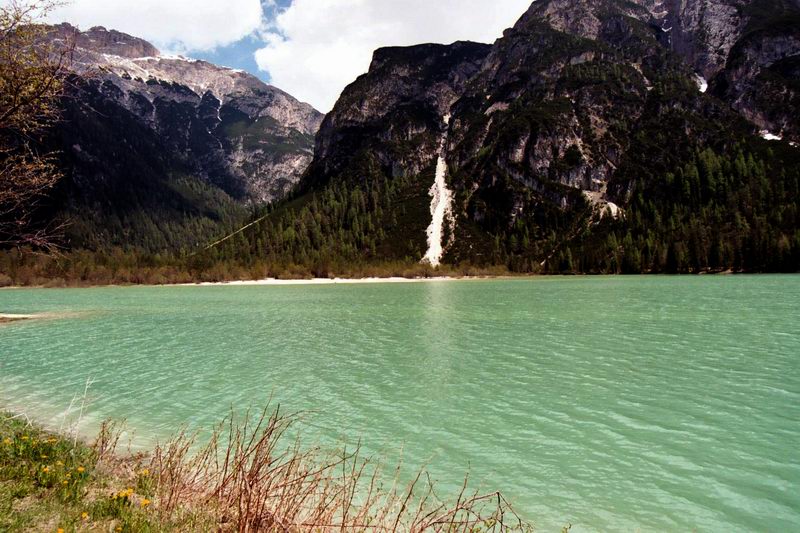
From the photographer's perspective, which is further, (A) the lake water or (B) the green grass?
(A) the lake water

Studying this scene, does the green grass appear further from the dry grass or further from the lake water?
the lake water

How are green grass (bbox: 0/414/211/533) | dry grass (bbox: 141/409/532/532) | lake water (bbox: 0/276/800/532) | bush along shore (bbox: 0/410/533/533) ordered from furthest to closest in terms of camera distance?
lake water (bbox: 0/276/800/532), dry grass (bbox: 141/409/532/532), bush along shore (bbox: 0/410/533/533), green grass (bbox: 0/414/211/533)

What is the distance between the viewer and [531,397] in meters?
21.1

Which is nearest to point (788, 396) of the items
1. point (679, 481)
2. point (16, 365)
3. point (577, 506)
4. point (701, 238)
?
point (679, 481)

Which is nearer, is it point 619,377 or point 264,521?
point 264,521

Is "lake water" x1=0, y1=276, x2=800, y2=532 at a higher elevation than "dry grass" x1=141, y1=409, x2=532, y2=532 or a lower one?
lower

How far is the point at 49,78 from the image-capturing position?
11125 millimetres

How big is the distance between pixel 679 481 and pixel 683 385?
36.9ft

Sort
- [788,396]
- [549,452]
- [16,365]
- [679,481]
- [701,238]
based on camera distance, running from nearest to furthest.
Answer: [679,481], [549,452], [788,396], [16,365], [701,238]

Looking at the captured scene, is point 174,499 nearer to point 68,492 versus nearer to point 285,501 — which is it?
point 68,492

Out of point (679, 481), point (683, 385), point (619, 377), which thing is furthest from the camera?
point (619, 377)

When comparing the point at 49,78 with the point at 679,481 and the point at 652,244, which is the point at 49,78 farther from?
the point at 652,244

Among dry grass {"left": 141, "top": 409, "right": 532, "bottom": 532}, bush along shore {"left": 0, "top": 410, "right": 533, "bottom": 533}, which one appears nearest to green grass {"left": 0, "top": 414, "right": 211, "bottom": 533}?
bush along shore {"left": 0, "top": 410, "right": 533, "bottom": 533}

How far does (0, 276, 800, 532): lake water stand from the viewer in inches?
488
